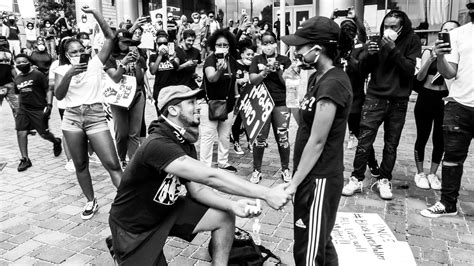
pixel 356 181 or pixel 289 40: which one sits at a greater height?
pixel 289 40

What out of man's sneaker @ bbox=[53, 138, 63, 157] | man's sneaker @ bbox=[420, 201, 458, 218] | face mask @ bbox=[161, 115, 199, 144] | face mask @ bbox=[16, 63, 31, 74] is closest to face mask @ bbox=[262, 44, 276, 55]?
man's sneaker @ bbox=[420, 201, 458, 218]

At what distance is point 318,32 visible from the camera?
2600 mm

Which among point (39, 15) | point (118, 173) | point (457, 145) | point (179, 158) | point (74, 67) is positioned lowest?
point (118, 173)

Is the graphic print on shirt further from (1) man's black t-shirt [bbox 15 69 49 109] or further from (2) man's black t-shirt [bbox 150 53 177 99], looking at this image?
(1) man's black t-shirt [bbox 15 69 49 109]

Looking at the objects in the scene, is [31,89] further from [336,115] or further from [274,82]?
[336,115]

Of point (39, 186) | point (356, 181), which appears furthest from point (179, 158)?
point (39, 186)

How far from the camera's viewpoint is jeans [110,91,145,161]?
585 cm

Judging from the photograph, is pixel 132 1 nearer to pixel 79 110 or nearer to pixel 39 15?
pixel 39 15

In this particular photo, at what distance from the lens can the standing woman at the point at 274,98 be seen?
223 inches

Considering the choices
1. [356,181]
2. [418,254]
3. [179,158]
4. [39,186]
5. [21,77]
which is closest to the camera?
[179,158]

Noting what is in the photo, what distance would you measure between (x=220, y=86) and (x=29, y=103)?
3.32m

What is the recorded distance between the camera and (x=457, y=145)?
4297 mm

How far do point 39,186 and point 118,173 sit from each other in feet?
5.70

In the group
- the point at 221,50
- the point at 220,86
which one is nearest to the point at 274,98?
the point at 220,86
